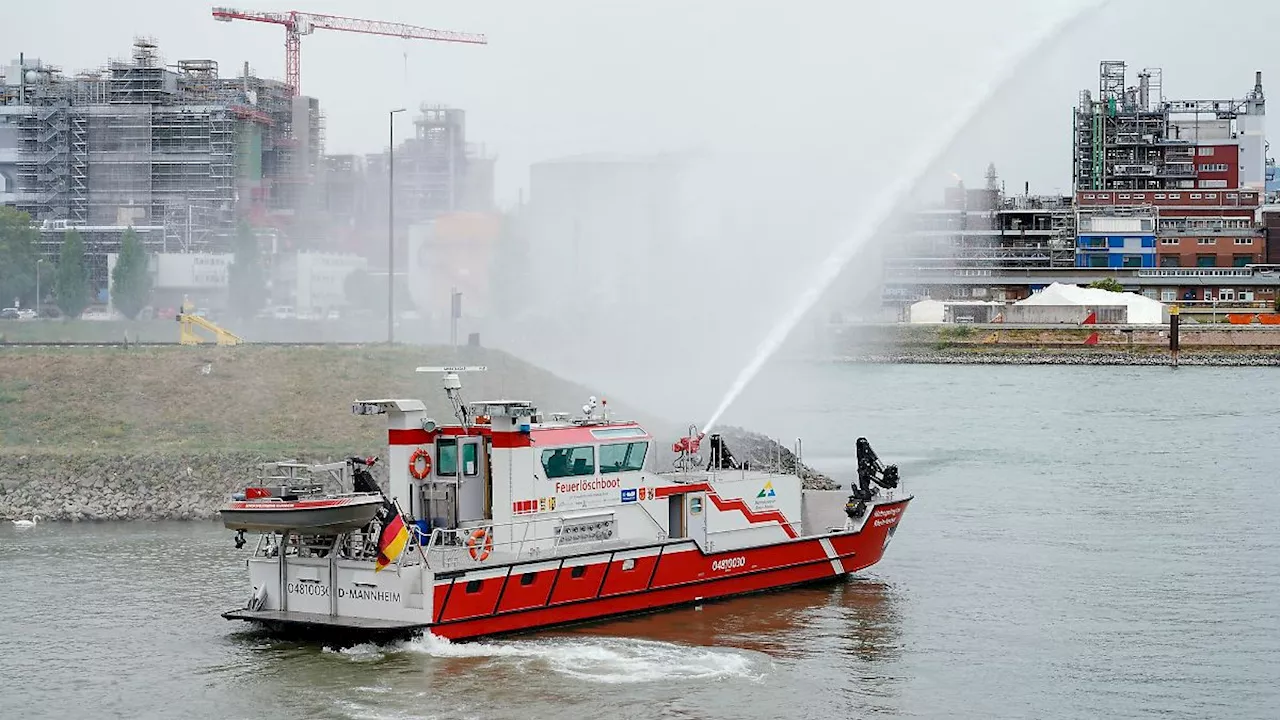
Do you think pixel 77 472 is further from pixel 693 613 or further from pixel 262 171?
pixel 262 171

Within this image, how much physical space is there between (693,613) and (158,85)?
87.2 meters

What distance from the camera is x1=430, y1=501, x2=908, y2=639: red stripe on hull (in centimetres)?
2248

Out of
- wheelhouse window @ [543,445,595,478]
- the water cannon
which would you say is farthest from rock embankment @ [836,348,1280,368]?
wheelhouse window @ [543,445,595,478]

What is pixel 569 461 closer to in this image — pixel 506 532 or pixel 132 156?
pixel 506 532

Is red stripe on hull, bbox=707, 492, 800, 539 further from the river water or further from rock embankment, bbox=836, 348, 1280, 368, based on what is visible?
rock embankment, bbox=836, 348, 1280, 368

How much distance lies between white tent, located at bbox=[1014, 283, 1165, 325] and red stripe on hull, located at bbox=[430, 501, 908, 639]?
310 feet

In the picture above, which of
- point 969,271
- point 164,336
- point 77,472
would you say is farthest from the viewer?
point 969,271

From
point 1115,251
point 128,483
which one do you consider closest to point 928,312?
point 1115,251

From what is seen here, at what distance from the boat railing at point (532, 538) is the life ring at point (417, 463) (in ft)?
3.22

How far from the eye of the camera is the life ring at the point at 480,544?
75.0 ft

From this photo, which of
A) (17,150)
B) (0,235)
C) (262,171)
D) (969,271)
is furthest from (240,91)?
(969,271)

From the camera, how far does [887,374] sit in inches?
4016

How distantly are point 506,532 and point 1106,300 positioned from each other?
10394cm

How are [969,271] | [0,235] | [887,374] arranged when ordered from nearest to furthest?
1. [0,235]
2. [887,374]
3. [969,271]
